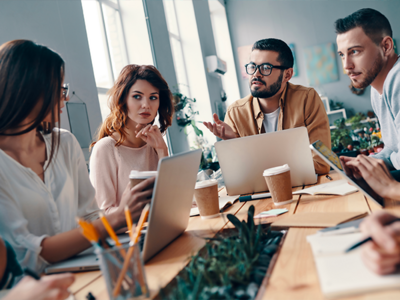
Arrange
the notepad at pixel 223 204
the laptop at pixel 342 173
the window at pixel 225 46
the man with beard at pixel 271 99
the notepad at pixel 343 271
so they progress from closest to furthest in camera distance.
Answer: the notepad at pixel 343 271 < the laptop at pixel 342 173 < the notepad at pixel 223 204 < the man with beard at pixel 271 99 < the window at pixel 225 46

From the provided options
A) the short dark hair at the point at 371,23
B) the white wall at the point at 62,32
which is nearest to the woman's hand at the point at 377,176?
the short dark hair at the point at 371,23

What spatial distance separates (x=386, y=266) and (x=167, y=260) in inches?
19.3

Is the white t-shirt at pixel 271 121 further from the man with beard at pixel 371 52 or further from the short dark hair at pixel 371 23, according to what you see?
the short dark hair at pixel 371 23

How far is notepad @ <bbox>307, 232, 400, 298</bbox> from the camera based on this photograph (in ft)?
1.67

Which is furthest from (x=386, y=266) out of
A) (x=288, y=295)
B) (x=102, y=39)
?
(x=102, y=39)

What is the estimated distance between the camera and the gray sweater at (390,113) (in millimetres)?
1446

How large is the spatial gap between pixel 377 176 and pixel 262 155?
0.49 m

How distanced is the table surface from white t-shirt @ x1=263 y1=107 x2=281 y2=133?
94cm

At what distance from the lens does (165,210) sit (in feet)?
2.91

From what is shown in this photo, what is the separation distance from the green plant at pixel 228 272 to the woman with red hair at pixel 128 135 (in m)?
1.18

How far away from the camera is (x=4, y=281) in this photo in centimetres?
76

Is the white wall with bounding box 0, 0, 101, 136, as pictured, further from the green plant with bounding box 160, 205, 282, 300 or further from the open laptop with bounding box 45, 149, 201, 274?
the green plant with bounding box 160, 205, 282, 300

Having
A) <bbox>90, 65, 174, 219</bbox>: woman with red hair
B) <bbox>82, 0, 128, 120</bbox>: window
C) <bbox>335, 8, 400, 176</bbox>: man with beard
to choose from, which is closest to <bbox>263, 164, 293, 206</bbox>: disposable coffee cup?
<bbox>335, 8, 400, 176</bbox>: man with beard

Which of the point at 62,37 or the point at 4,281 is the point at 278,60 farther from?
the point at 4,281
